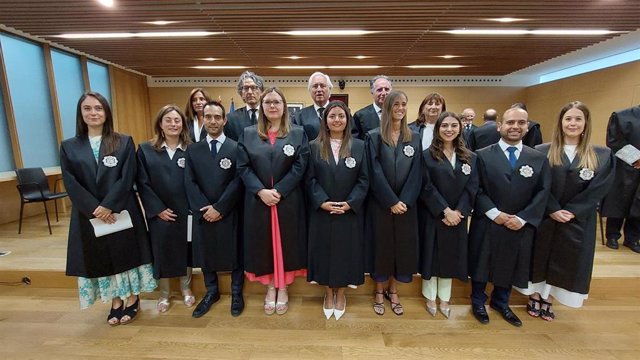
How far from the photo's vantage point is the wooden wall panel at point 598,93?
5441 mm

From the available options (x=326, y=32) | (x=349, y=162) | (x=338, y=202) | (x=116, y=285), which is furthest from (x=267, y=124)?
(x=326, y=32)

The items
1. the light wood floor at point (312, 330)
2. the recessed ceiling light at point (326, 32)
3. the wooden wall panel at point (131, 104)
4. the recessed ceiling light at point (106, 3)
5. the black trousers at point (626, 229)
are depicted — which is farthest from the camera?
the wooden wall panel at point (131, 104)

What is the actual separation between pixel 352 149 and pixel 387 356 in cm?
140

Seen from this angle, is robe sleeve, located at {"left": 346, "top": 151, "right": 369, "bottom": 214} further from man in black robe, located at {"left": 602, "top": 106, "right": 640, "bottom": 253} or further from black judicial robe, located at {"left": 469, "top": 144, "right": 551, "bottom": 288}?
man in black robe, located at {"left": 602, "top": 106, "right": 640, "bottom": 253}

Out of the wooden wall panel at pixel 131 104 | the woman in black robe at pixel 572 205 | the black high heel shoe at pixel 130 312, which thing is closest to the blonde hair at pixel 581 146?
Result: the woman in black robe at pixel 572 205

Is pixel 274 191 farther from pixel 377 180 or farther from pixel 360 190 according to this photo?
pixel 377 180

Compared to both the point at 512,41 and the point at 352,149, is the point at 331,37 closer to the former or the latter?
the point at 512,41

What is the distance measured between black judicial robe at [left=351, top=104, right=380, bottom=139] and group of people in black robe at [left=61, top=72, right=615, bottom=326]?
437 mm

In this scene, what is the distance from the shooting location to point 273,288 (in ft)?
7.92

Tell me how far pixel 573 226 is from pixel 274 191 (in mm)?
2115

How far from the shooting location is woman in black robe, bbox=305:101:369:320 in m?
2.09

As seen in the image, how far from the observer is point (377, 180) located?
2084mm

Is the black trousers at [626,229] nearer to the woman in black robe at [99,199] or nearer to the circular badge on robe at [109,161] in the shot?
the woman in black robe at [99,199]

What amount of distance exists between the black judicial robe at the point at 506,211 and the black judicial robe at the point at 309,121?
128 cm
